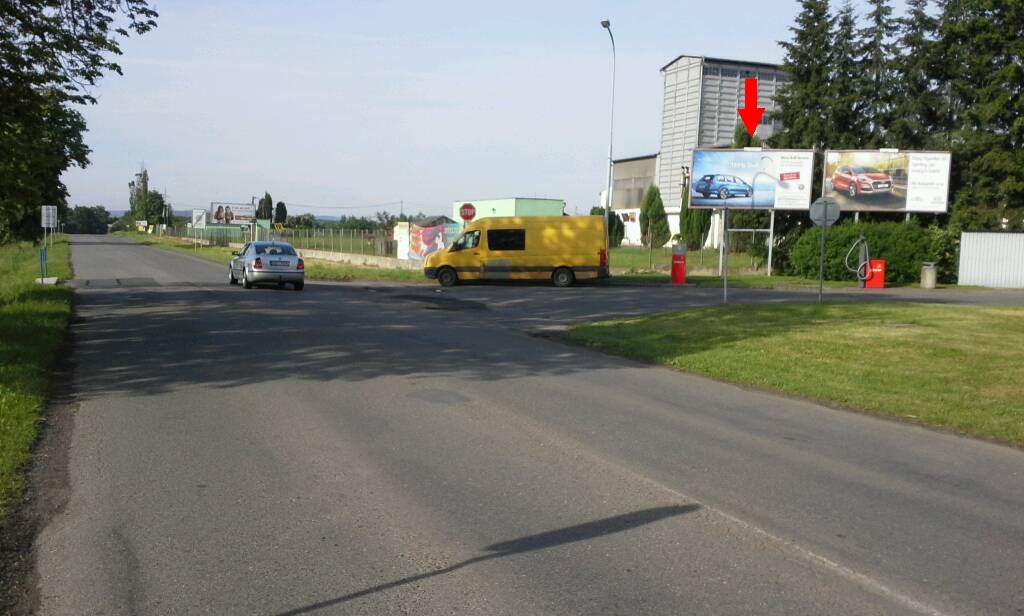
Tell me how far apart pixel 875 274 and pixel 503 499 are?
1297 inches

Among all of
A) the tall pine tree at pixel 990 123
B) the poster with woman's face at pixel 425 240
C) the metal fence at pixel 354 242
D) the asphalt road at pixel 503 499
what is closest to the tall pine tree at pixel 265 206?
the metal fence at pixel 354 242

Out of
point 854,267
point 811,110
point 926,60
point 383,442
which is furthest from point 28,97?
point 926,60

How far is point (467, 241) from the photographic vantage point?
36.3 m

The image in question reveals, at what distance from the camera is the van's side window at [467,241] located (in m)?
36.1

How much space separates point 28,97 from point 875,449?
→ 45.3ft

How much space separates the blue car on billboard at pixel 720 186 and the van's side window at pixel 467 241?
11.1 metres

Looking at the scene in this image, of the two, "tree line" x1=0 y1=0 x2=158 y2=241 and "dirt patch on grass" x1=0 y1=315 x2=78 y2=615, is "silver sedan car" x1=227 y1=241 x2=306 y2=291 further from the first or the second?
"dirt patch on grass" x1=0 y1=315 x2=78 y2=615

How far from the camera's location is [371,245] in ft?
194

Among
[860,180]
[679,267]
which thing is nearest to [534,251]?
[679,267]

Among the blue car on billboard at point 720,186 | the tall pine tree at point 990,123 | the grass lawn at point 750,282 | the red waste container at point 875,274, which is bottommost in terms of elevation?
the grass lawn at point 750,282

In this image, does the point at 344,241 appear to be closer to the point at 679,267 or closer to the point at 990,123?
the point at 679,267

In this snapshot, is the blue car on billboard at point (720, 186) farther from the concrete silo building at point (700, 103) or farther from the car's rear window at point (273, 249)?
the concrete silo building at point (700, 103)

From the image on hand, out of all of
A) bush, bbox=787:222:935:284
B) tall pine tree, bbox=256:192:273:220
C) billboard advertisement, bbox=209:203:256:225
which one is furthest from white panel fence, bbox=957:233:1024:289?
tall pine tree, bbox=256:192:273:220

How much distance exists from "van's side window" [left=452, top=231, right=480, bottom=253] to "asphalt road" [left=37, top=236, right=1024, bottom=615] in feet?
75.4
